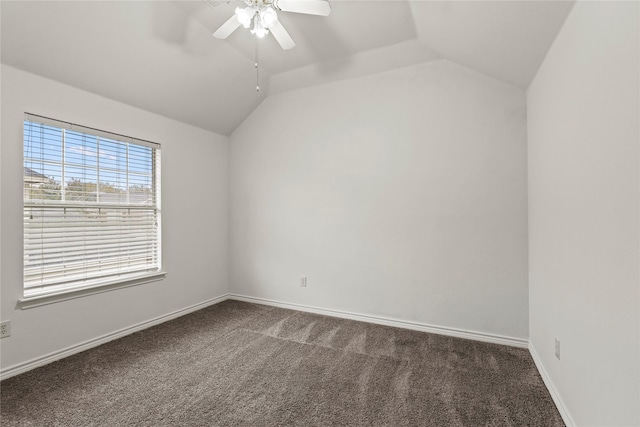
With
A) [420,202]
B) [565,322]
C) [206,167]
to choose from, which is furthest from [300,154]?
Answer: [565,322]

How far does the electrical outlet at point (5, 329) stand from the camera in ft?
6.93

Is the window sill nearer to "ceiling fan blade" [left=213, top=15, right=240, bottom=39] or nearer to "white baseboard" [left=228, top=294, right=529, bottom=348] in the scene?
"white baseboard" [left=228, top=294, right=529, bottom=348]

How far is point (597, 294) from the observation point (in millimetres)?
1364

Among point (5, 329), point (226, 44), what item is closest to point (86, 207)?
point (5, 329)

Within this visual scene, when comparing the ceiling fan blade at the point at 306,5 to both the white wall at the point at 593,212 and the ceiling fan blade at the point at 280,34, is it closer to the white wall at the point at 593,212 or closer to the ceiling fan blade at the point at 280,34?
the ceiling fan blade at the point at 280,34

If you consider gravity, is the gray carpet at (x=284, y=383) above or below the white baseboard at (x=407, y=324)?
below

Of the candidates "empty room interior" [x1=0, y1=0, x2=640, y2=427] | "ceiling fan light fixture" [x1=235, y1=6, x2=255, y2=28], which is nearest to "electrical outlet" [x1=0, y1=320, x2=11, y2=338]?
"empty room interior" [x1=0, y1=0, x2=640, y2=427]

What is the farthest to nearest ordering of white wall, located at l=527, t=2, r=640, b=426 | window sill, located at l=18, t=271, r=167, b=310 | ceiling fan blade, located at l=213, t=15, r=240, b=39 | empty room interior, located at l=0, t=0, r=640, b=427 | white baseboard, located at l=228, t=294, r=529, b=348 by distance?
white baseboard, located at l=228, t=294, r=529, b=348 < window sill, located at l=18, t=271, r=167, b=310 < ceiling fan blade, located at l=213, t=15, r=240, b=39 < empty room interior, located at l=0, t=0, r=640, b=427 < white wall, located at l=527, t=2, r=640, b=426

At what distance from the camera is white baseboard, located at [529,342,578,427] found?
1672 millimetres

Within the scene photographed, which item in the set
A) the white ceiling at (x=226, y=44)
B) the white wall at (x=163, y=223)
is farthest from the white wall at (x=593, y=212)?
the white wall at (x=163, y=223)

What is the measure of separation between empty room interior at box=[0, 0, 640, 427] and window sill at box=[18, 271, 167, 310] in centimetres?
2

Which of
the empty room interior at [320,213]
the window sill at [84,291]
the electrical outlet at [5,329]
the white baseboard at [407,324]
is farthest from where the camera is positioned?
the white baseboard at [407,324]

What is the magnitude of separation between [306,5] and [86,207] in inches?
98.2

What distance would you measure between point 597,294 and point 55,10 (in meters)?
3.59
